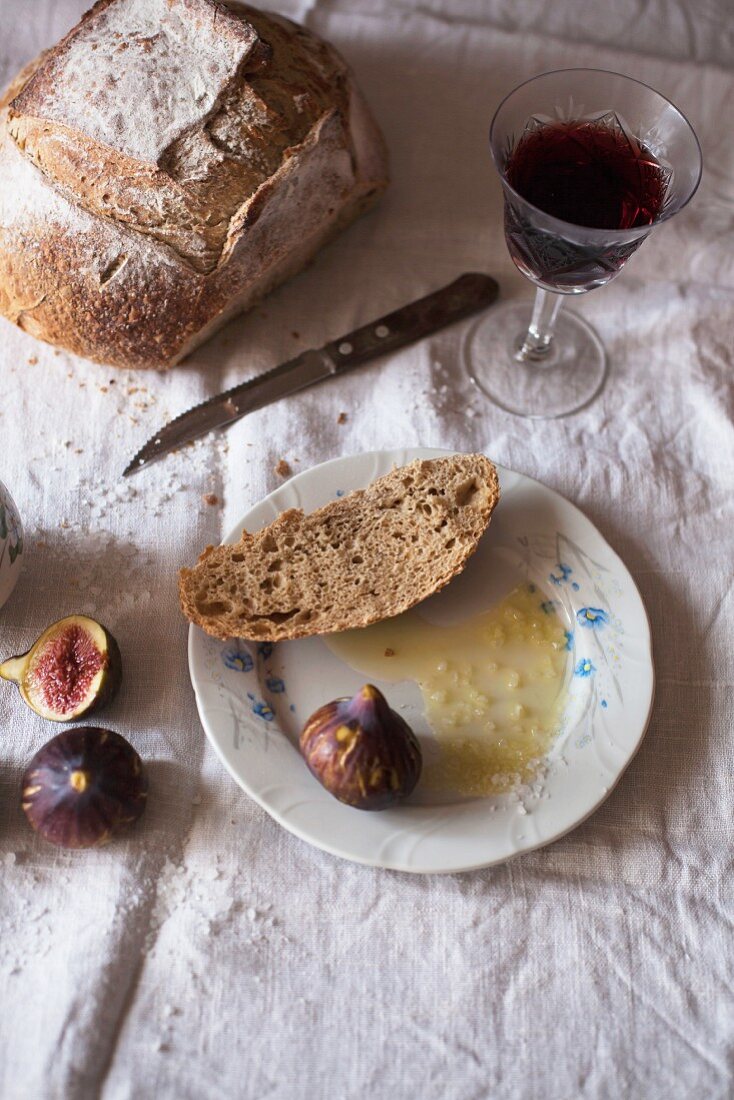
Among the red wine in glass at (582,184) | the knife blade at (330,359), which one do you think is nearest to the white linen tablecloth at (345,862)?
the knife blade at (330,359)

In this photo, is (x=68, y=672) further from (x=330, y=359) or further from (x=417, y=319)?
(x=417, y=319)

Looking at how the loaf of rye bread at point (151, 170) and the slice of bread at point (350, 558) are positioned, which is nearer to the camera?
the slice of bread at point (350, 558)

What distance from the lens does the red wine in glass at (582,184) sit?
201cm

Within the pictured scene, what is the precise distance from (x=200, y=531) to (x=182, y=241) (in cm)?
66

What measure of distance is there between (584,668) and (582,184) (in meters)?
1.04

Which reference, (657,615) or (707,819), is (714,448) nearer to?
(657,615)

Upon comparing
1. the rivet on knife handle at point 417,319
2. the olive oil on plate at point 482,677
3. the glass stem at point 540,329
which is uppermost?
the rivet on knife handle at point 417,319

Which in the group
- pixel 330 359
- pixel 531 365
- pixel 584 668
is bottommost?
pixel 584 668

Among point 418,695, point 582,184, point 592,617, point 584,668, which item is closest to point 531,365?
point 582,184

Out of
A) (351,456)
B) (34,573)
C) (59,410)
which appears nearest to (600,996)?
(351,456)

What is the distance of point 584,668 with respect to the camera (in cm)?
197

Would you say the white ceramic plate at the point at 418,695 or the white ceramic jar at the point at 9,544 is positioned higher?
the white ceramic jar at the point at 9,544

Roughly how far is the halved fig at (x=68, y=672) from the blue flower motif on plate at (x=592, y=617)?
3.21 ft

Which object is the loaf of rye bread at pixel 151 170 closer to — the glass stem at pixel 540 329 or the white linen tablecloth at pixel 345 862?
the white linen tablecloth at pixel 345 862
